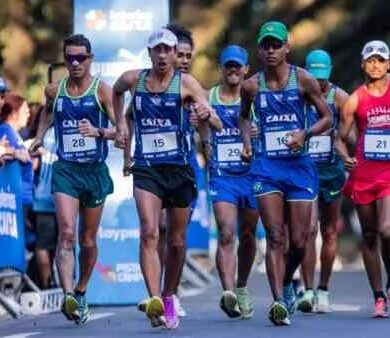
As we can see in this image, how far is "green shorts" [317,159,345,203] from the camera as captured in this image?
1709 cm

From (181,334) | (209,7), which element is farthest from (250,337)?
(209,7)

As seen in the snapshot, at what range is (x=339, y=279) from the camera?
24656 mm

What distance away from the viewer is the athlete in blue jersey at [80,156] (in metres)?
15.7

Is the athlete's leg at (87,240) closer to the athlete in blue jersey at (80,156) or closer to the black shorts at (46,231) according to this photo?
the athlete in blue jersey at (80,156)

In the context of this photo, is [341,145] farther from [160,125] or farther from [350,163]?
[160,125]

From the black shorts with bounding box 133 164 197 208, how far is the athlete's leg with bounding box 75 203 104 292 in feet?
3.62

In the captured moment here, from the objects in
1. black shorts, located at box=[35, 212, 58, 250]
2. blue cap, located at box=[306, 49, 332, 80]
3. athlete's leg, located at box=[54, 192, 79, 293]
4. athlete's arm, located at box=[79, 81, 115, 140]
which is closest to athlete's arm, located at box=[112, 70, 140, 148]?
athlete's arm, located at box=[79, 81, 115, 140]

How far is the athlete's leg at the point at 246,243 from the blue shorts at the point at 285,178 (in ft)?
4.71

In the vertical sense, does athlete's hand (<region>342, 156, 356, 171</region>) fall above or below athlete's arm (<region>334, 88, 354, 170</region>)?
below

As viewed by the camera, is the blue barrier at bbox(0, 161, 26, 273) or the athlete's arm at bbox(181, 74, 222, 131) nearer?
the athlete's arm at bbox(181, 74, 222, 131)

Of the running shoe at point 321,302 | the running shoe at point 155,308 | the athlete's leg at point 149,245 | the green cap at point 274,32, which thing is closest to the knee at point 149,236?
the athlete's leg at point 149,245

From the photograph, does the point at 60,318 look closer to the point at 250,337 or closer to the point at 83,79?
the point at 83,79

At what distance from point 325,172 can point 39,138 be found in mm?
2621

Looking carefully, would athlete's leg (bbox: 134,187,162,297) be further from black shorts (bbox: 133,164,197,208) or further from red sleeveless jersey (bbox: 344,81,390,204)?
red sleeveless jersey (bbox: 344,81,390,204)
